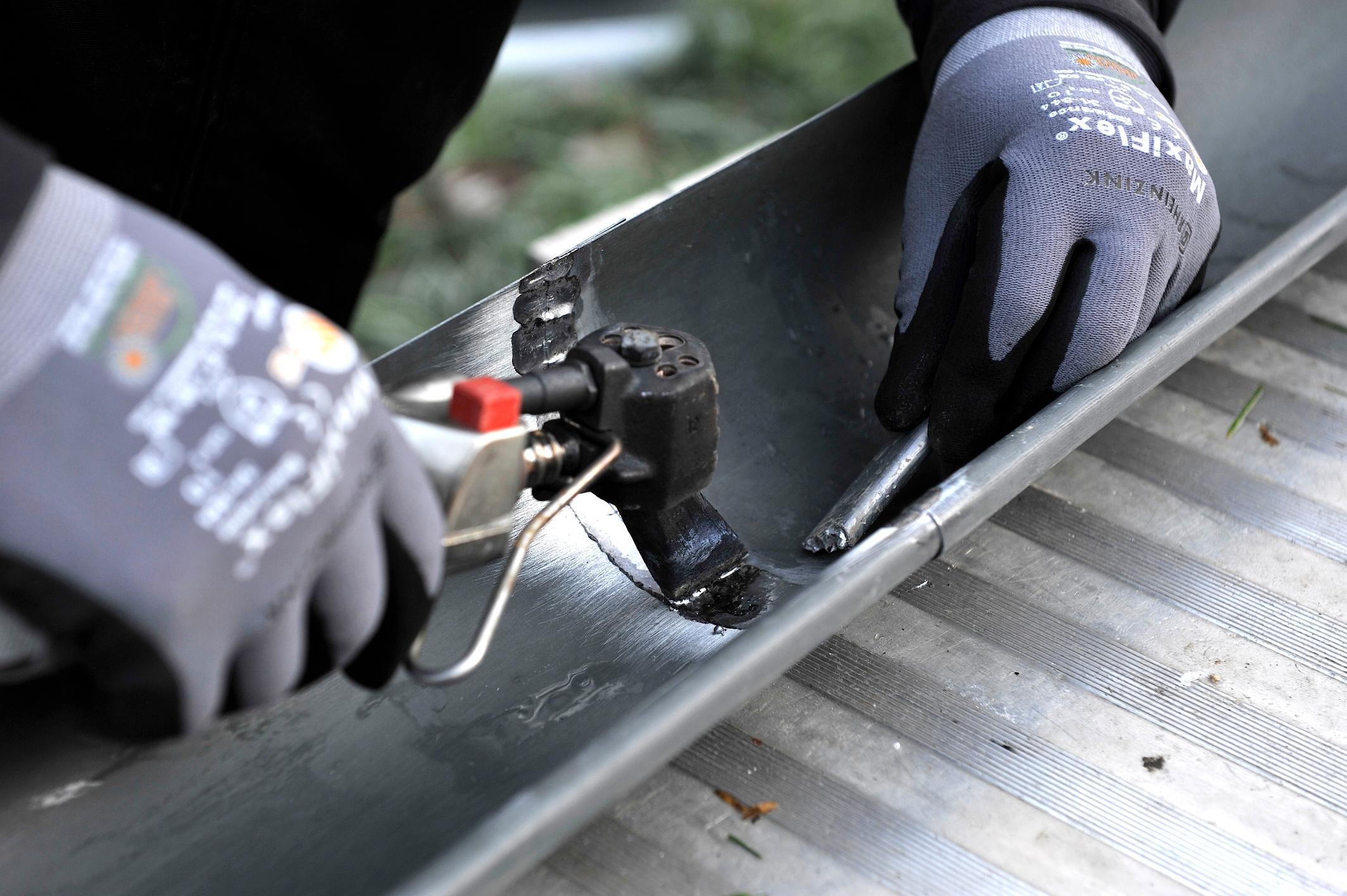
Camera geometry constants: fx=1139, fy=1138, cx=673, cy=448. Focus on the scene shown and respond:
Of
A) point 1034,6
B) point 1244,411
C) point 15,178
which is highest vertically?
point 15,178

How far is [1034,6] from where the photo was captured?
138 cm

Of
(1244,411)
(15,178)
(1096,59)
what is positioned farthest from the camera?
(1244,411)

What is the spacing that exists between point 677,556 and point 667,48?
12.9 ft

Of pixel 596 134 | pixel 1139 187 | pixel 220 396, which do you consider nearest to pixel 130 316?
pixel 220 396

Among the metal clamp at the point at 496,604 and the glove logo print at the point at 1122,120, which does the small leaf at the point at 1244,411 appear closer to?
the glove logo print at the point at 1122,120

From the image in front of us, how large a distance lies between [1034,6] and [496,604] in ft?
3.31

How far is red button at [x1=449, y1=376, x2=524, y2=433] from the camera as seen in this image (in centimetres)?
82

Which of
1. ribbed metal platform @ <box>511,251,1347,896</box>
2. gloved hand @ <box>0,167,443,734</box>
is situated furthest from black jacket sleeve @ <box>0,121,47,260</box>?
ribbed metal platform @ <box>511,251,1347,896</box>

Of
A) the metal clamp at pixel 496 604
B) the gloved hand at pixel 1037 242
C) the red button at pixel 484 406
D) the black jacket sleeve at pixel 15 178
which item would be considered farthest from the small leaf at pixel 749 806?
the black jacket sleeve at pixel 15 178

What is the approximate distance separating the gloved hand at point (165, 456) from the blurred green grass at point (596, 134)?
2.61 metres

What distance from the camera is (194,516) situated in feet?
2.04

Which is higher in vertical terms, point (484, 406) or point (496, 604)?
point (484, 406)

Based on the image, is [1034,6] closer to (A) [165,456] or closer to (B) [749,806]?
(B) [749,806]

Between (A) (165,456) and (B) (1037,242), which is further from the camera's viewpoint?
(B) (1037,242)
